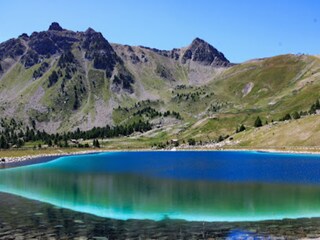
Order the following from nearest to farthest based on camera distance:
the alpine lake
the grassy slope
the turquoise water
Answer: the alpine lake
the turquoise water
the grassy slope

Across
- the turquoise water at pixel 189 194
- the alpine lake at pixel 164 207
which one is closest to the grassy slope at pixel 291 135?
the turquoise water at pixel 189 194

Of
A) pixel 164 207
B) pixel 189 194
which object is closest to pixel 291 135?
pixel 189 194

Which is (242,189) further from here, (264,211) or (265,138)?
(265,138)

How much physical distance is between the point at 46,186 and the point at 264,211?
43.5 m

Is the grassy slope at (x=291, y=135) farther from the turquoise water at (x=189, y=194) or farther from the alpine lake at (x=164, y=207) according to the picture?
the alpine lake at (x=164, y=207)

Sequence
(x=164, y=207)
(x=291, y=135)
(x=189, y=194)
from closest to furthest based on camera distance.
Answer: (x=164, y=207), (x=189, y=194), (x=291, y=135)

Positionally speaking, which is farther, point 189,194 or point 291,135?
point 291,135

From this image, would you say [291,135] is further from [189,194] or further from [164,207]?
[164,207]

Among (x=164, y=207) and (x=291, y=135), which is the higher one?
(x=291, y=135)

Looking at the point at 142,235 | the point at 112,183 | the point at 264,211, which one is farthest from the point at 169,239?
the point at 112,183

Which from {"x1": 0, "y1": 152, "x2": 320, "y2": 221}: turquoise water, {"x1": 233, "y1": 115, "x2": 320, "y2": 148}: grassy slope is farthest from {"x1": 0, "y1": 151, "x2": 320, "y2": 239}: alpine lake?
{"x1": 233, "y1": 115, "x2": 320, "y2": 148}: grassy slope

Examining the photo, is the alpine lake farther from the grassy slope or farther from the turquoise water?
the grassy slope

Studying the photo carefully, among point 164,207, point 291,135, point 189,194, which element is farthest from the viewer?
point 291,135

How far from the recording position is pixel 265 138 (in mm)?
188625
